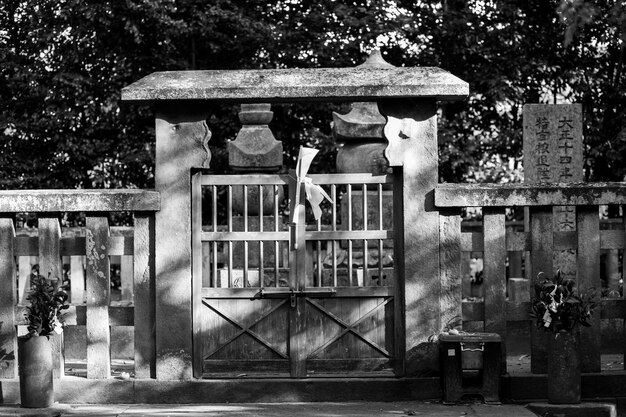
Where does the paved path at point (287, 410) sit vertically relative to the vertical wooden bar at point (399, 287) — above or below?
below

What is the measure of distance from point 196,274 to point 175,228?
448 millimetres

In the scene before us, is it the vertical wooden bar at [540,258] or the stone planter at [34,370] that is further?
the vertical wooden bar at [540,258]

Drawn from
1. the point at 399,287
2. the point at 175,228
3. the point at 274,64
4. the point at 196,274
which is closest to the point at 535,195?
the point at 399,287

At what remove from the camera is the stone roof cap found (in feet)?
28.5

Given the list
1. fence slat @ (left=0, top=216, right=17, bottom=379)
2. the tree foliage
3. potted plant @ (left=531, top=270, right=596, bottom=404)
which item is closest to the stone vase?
potted plant @ (left=531, top=270, right=596, bottom=404)

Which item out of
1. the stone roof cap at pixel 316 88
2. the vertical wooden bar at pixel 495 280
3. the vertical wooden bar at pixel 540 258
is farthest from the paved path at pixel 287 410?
the stone roof cap at pixel 316 88

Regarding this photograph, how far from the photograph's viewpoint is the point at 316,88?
8703 mm

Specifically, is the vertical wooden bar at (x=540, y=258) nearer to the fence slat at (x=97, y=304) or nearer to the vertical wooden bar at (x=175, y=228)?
the vertical wooden bar at (x=175, y=228)

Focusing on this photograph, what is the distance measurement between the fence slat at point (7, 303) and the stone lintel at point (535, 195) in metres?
3.79

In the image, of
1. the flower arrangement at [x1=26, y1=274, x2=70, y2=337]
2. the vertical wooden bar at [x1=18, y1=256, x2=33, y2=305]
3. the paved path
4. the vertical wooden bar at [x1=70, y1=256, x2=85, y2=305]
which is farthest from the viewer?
the vertical wooden bar at [x1=18, y1=256, x2=33, y2=305]

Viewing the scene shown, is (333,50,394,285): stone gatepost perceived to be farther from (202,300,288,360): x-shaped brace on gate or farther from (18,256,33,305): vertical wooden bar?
(18,256,33,305): vertical wooden bar

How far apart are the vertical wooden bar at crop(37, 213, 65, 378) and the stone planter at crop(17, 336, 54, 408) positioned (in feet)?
1.57

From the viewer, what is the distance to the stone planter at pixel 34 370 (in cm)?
834

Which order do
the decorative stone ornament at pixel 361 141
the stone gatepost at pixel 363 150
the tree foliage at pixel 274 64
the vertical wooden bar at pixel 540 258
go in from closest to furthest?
the vertical wooden bar at pixel 540 258
the stone gatepost at pixel 363 150
the decorative stone ornament at pixel 361 141
the tree foliage at pixel 274 64
